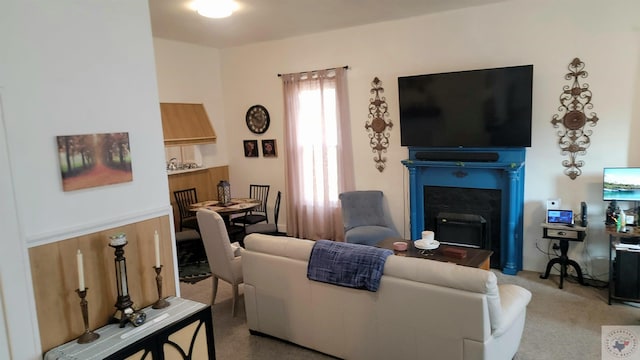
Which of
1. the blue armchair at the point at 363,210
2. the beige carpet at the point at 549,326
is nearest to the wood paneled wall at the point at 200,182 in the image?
the beige carpet at the point at 549,326

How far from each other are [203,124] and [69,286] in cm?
475

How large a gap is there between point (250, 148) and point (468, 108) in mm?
3534

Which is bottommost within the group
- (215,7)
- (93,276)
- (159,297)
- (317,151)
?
(159,297)

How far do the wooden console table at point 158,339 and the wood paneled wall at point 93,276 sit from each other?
0.27ft

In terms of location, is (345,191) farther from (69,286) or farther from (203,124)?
(69,286)

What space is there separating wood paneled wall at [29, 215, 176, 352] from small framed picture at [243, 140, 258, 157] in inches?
171

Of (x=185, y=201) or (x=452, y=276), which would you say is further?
(x=185, y=201)

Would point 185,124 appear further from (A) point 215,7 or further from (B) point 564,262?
(B) point 564,262

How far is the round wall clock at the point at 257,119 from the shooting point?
6.66 metres

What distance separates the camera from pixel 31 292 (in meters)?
1.95

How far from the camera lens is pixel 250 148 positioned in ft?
22.7

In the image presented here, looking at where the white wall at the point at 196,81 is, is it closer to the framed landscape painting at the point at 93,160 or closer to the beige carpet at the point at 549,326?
the beige carpet at the point at 549,326

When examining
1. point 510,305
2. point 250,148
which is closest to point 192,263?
point 250,148

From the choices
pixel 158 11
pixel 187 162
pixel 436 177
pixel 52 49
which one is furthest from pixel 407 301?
pixel 187 162
